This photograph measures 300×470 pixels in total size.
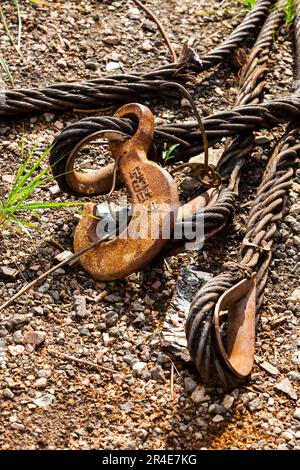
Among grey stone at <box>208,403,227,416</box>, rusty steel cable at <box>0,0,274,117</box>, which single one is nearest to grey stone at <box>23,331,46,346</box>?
grey stone at <box>208,403,227,416</box>

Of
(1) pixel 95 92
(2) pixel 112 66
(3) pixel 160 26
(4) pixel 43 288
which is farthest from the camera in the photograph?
(3) pixel 160 26

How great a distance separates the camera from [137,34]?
3564 millimetres

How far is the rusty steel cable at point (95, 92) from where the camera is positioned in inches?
123

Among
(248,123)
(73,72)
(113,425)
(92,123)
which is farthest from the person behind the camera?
(73,72)

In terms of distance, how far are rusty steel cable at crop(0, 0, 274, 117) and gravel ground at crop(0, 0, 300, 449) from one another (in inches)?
2.7

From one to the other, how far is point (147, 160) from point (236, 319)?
0.52 metres

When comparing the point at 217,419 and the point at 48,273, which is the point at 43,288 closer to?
the point at 48,273

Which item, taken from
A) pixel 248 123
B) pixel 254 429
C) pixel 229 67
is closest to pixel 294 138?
pixel 248 123

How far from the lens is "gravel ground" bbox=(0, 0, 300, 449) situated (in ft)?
7.65

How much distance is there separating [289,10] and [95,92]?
32.5 inches

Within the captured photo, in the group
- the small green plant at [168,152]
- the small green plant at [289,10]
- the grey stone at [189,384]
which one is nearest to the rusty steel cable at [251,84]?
the small green plant at [289,10]

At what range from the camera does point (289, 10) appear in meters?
3.50

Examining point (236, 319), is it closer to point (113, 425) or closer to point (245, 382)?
point (245, 382)

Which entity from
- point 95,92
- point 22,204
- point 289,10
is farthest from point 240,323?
point 289,10
